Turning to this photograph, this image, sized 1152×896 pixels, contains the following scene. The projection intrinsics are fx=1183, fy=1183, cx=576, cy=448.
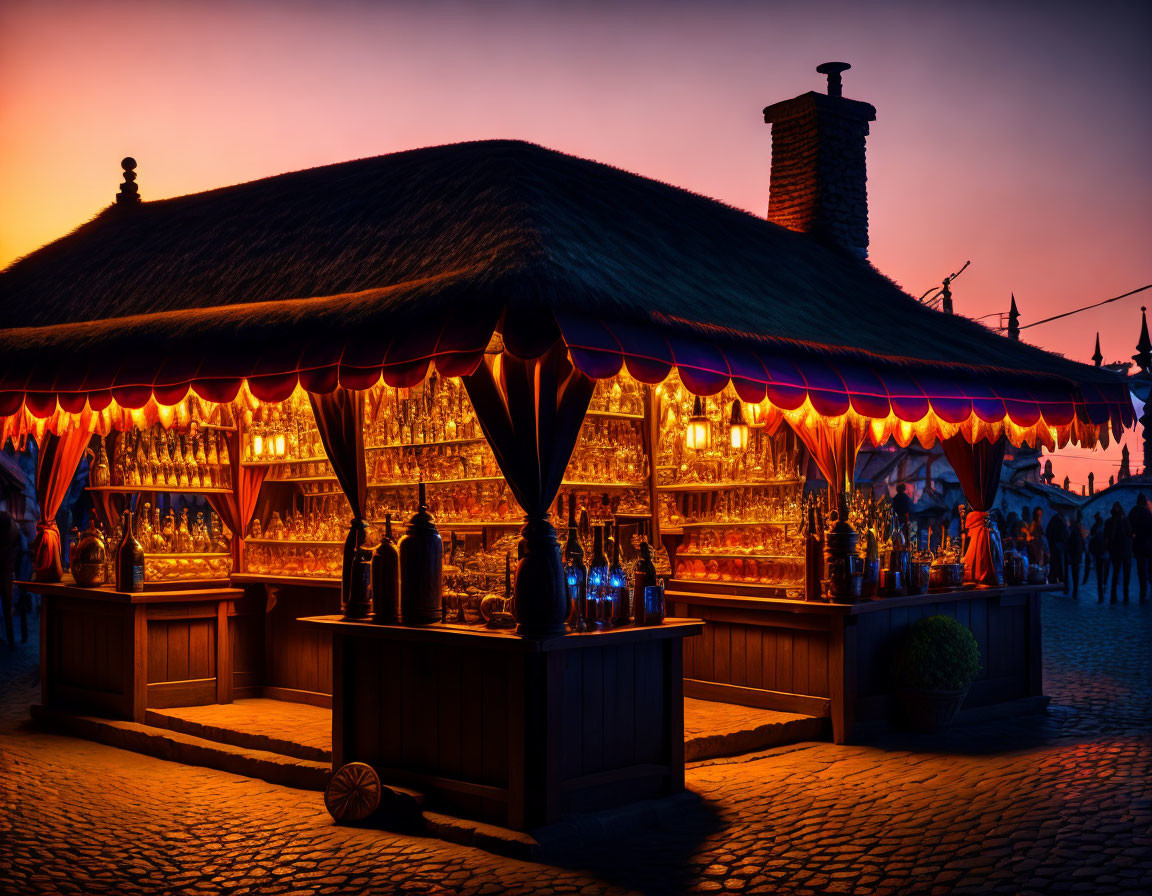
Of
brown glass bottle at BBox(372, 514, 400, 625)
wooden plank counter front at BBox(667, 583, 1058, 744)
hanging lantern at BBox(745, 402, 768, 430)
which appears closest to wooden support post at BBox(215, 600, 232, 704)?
brown glass bottle at BBox(372, 514, 400, 625)

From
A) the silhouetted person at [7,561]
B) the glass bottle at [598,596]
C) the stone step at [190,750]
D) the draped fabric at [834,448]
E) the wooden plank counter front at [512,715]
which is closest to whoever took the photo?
the wooden plank counter front at [512,715]

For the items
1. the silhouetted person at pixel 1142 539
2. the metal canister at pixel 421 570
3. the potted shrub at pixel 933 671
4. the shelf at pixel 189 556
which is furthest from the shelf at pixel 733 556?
the silhouetted person at pixel 1142 539

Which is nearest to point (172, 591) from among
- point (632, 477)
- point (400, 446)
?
point (400, 446)

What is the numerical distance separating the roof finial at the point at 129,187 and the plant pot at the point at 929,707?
8.98 m

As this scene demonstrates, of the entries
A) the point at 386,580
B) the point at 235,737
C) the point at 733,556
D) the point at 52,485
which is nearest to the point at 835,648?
the point at 733,556

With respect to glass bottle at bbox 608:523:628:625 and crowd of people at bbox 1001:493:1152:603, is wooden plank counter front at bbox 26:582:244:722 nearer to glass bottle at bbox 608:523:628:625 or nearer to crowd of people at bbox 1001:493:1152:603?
glass bottle at bbox 608:523:628:625

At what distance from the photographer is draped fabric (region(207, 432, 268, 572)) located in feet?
32.0

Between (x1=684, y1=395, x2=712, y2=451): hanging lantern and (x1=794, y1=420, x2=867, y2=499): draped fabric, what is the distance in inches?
42.7

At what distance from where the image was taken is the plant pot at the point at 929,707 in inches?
335

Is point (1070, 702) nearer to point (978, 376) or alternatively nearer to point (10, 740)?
point (978, 376)

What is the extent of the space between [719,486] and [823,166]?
555 cm

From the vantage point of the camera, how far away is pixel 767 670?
885cm

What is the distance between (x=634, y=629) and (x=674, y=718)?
2.10ft

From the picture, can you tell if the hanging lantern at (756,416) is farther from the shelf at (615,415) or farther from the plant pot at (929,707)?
the plant pot at (929,707)
